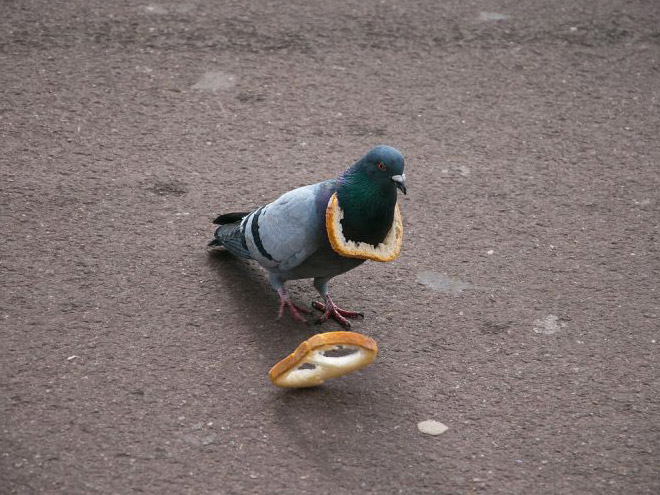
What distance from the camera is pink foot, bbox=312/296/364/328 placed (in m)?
4.10

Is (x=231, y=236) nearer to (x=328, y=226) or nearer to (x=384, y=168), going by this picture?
(x=328, y=226)

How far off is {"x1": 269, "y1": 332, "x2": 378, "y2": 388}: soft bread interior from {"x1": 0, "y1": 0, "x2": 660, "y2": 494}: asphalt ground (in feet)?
0.35

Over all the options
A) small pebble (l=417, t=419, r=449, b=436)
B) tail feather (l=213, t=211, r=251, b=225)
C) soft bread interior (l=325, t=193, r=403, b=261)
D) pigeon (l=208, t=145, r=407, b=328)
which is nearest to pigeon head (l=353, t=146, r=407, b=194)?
pigeon (l=208, t=145, r=407, b=328)

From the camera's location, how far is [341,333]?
348 cm

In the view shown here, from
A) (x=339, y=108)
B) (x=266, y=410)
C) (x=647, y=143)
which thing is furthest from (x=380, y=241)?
(x=647, y=143)

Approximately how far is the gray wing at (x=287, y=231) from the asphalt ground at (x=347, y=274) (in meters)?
0.34

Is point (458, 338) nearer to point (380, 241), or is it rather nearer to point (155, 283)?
point (380, 241)

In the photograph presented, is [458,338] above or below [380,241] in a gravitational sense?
below

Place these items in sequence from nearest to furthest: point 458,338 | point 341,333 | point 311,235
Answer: point 341,333 < point 311,235 < point 458,338

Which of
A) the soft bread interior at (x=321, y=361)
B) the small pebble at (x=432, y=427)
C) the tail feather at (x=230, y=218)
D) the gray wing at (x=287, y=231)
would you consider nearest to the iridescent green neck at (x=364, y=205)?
the gray wing at (x=287, y=231)

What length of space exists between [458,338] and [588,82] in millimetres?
2918

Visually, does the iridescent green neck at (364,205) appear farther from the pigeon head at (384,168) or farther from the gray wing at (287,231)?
the gray wing at (287,231)

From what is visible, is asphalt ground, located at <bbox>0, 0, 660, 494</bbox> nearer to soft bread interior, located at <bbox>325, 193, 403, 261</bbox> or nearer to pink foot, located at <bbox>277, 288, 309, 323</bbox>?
pink foot, located at <bbox>277, 288, 309, 323</bbox>

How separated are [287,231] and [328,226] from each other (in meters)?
0.25
